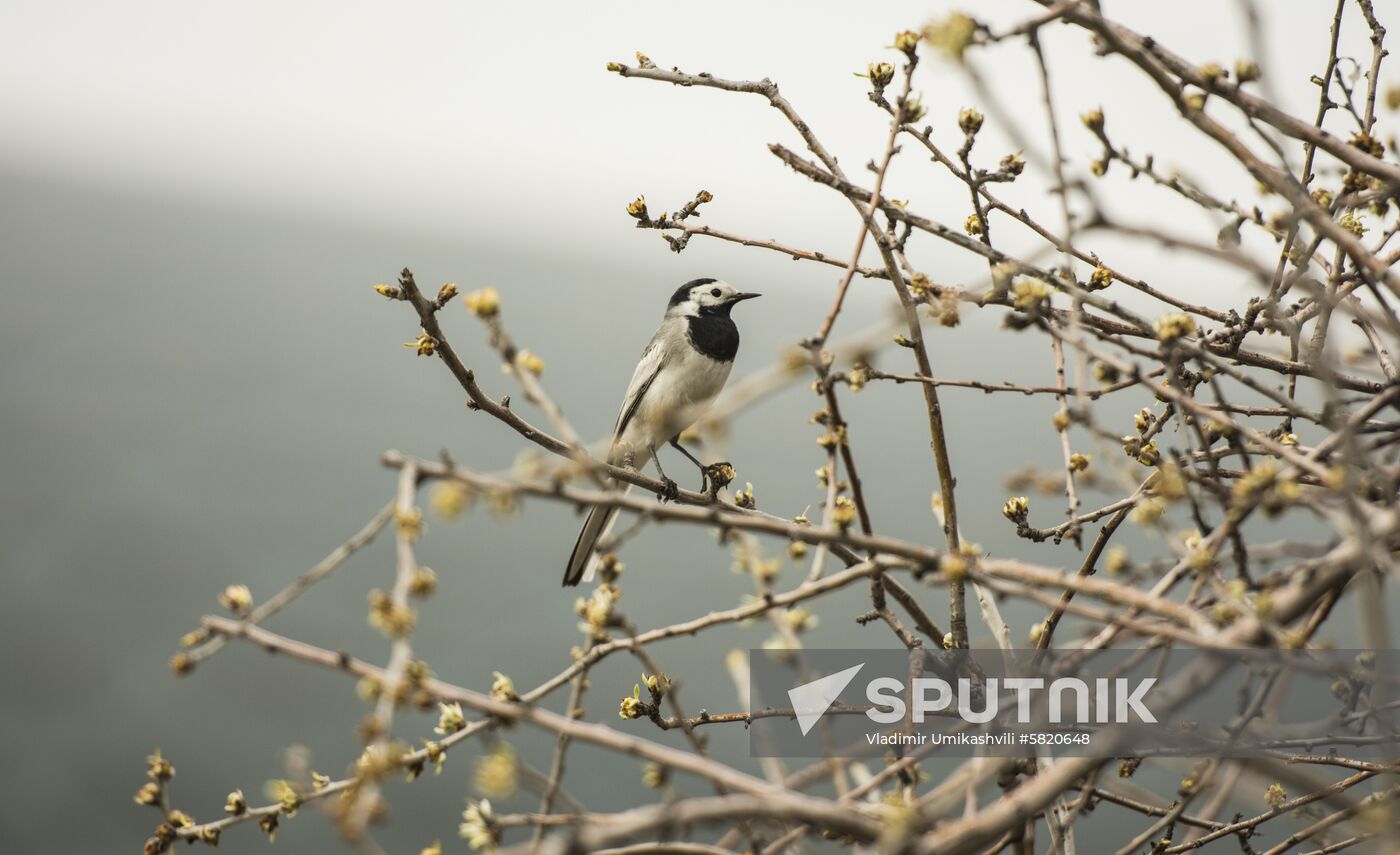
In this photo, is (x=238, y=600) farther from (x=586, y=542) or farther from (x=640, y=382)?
(x=640, y=382)

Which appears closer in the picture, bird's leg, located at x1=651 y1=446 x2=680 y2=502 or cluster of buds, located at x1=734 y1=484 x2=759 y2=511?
cluster of buds, located at x1=734 y1=484 x2=759 y2=511

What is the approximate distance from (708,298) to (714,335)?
24 cm

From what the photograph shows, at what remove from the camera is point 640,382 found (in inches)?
159

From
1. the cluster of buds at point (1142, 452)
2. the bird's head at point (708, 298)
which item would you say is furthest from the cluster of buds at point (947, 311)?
the bird's head at point (708, 298)

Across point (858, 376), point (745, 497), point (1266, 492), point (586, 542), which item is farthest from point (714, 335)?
point (1266, 492)

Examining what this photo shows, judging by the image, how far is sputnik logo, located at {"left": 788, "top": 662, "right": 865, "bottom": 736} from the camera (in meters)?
1.70

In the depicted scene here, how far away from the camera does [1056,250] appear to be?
162 centimetres

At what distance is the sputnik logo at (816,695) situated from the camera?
170cm

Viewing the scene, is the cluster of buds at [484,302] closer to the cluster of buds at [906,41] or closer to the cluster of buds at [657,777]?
the cluster of buds at [657,777]

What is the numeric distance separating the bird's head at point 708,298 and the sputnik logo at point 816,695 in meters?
2.40

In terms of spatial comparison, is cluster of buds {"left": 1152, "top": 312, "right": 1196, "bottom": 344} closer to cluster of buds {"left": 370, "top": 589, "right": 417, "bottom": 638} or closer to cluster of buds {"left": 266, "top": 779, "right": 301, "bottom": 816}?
cluster of buds {"left": 370, "top": 589, "right": 417, "bottom": 638}

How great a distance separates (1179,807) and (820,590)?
775 mm

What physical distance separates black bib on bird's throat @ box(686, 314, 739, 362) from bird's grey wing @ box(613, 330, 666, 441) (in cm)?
13

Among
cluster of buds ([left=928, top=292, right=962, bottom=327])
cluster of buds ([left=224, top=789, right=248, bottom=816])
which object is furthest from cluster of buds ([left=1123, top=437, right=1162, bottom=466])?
cluster of buds ([left=224, top=789, right=248, bottom=816])
